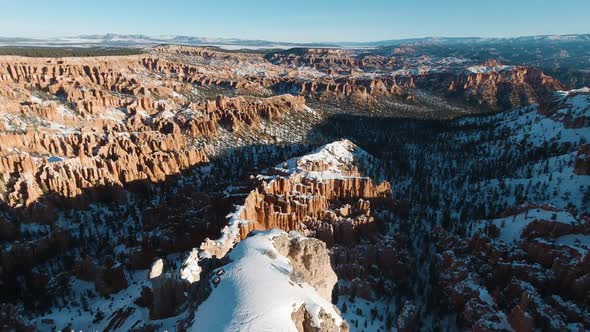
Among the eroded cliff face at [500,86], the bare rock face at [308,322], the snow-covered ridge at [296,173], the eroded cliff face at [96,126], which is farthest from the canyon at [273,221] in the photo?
the eroded cliff face at [500,86]

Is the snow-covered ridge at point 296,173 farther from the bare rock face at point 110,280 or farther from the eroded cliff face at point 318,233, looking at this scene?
the bare rock face at point 110,280

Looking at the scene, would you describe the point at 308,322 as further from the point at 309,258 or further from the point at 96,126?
the point at 96,126

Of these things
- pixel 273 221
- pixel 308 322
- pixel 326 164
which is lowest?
pixel 273 221

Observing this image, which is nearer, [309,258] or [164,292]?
[164,292]

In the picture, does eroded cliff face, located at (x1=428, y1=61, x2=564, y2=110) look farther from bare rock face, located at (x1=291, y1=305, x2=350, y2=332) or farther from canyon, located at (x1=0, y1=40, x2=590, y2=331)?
bare rock face, located at (x1=291, y1=305, x2=350, y2=332)

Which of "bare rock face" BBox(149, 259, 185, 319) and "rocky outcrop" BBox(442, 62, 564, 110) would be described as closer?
"bare rock face" BBox(149, 259, 185, 319)

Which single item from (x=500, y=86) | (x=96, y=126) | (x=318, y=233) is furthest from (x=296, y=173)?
(x=500, y=86)

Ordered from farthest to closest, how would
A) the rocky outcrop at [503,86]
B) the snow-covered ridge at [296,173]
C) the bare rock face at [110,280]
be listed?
the rocky outcrop at [503,86], the bare rock face at [110,280], the snow-covered ridge at [296,173]

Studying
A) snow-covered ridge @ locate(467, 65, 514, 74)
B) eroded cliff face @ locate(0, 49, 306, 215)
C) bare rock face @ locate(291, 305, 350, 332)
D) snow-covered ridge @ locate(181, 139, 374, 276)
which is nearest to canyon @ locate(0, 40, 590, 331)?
bare rock face @ locate(291, 305, 350, 332)

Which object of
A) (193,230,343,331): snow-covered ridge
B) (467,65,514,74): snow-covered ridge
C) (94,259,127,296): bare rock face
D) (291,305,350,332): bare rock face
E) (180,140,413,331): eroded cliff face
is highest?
(467,65,514,74): snow-covered ridge
